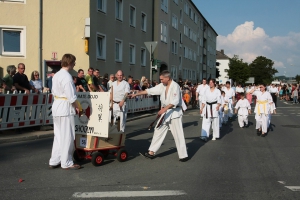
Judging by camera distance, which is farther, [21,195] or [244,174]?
[244,174]

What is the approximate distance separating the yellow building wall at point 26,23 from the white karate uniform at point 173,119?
46.0ft

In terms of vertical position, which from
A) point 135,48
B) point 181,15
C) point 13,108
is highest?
point 181,15

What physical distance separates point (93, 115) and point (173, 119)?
175 cm

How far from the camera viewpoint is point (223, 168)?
714cm

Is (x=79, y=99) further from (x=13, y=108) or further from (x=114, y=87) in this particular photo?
(x=13, y=108)

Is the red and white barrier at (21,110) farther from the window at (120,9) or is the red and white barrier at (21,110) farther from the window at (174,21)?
the window at (174,21)

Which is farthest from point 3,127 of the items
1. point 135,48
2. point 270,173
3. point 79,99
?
point 135,48

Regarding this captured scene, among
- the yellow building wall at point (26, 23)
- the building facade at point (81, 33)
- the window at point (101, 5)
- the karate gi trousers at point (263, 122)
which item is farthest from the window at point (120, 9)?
the karate gi trousers at point (263, 122)

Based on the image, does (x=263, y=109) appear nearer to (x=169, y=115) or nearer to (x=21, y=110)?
(x=169, y=115)

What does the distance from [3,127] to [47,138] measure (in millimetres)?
1279

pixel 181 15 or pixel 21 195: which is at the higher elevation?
pixel 181 15

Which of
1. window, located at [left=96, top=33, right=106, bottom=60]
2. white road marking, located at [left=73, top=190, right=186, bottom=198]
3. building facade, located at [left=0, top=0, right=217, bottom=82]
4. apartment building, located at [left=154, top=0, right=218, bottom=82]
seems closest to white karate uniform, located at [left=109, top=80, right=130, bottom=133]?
white road marking, located at [left=73, top=190, right=186, bottom=198]

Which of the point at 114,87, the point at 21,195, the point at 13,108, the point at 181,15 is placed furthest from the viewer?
the point at 181,15

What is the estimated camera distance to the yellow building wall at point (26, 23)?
64.4 feet
